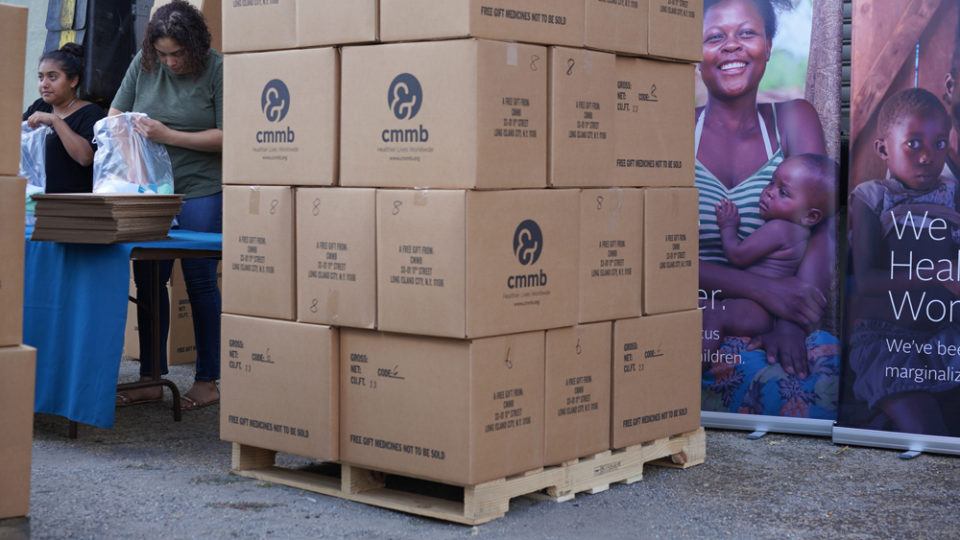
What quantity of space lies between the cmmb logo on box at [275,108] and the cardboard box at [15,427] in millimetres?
1113

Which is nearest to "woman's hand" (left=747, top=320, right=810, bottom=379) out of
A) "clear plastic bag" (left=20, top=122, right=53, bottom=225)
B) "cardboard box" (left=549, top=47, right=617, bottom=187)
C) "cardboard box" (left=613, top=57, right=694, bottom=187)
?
"cardboard box" (left=613, top=57, right=694, bottom=187)

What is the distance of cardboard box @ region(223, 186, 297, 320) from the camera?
399cm

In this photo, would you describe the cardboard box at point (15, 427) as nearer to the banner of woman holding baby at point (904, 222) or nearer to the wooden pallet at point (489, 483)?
the wooden pallet at point (489, 483)

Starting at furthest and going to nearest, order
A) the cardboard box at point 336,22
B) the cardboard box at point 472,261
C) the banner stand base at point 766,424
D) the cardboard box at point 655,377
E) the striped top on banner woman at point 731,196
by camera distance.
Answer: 1. the striped top on banner woman at point 731,196
2. the banner stand base at point 766,424
3. the cardboard box at point 655,377
4. the cardboard box at point 336,22
5. the cardboard box at point 472,261

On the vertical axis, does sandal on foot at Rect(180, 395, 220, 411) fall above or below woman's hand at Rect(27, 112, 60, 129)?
below

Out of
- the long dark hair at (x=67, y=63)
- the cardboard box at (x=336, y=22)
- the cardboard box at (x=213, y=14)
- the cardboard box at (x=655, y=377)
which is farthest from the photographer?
the cardboard box at (x=213, y=14)

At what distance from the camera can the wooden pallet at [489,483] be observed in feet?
12.0

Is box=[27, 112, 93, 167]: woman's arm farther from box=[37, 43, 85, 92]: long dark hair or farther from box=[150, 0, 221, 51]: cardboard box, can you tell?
box=[150, 0, 221, 51]: cardboard box

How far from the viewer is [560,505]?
386 centimetres

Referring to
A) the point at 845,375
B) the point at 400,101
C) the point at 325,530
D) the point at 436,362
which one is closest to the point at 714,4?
the point at 845,375

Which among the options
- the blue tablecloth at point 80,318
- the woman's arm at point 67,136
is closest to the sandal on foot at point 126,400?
the blue tablecloth at point 80,318

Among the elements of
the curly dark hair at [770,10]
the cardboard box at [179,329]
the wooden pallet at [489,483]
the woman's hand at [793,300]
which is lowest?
the wooden pallet at [489,483]

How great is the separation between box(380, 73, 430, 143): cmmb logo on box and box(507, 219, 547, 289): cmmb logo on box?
1.28 ft

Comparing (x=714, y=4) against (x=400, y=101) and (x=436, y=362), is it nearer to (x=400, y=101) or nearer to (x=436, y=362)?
(x=400, y=101)
